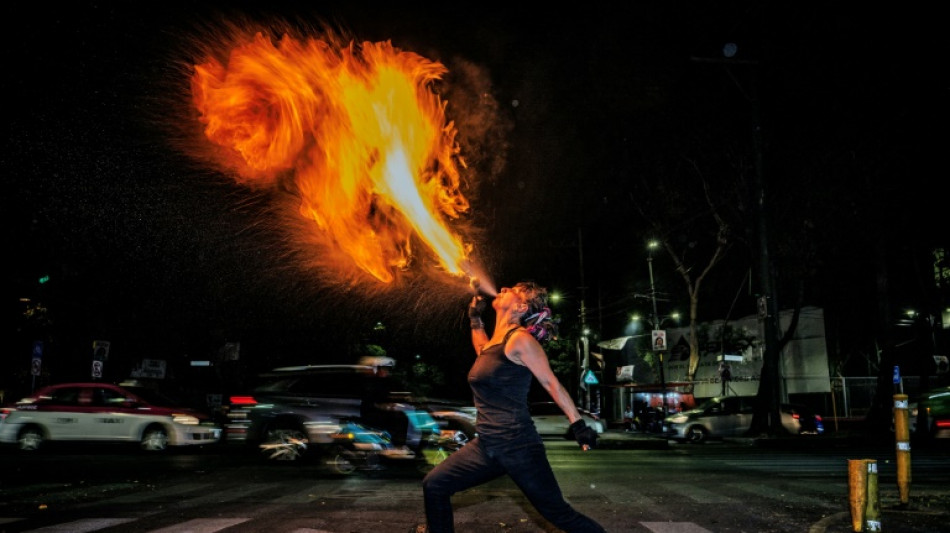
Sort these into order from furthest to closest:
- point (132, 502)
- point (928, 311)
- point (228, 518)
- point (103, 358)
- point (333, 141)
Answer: point (928, 311), point (103, 358), point (333, 141), point (132, 502), point (228, 518)

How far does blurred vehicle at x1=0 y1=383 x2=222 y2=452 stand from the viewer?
56.2ft

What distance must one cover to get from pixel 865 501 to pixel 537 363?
3.54 metres

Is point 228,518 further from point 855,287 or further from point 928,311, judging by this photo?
point 855,287

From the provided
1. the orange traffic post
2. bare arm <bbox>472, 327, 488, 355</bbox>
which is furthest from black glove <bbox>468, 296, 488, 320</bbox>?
the orange traffic post

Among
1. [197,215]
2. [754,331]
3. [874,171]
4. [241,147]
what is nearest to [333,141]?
[241,147]

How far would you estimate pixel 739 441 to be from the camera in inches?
938

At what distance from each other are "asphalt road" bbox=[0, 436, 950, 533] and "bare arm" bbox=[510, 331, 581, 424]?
262 centimetres

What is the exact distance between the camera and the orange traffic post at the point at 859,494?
20.3 feet

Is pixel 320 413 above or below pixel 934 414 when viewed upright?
above

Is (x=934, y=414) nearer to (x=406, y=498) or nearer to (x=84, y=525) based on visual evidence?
(x=406, y=498)

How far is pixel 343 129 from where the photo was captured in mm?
11492

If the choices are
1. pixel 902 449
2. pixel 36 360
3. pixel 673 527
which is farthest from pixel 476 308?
pixel 36 360

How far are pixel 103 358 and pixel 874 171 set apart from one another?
26.0m

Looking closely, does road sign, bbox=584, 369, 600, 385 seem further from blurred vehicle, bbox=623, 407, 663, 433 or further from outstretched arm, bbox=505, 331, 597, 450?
outstretched arm, bbox=505, 331, 597, 450
